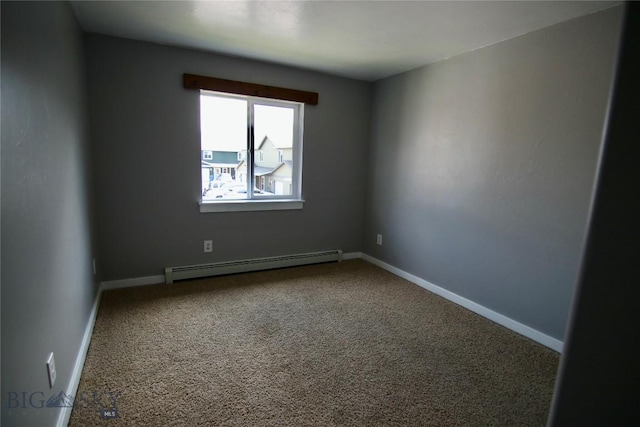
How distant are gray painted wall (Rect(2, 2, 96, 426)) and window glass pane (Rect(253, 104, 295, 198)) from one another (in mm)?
1717

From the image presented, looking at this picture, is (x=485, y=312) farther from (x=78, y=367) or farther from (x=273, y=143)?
(x=78, y=367)

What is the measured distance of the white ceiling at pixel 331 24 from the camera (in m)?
2.01

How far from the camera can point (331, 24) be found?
7.55ft

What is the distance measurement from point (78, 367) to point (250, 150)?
2344mm

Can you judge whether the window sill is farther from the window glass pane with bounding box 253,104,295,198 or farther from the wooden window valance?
the wooden window valance

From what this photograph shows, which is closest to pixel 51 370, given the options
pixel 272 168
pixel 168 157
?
pixel 168 157

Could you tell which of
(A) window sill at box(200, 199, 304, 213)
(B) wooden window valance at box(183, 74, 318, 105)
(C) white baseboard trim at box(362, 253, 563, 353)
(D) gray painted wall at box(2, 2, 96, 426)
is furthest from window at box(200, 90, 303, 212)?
(C) white baseboard trim at box(362, 253, 563, 353)

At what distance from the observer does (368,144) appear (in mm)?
3975

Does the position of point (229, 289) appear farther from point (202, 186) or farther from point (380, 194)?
point (380, 194)

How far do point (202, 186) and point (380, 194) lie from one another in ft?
6.66

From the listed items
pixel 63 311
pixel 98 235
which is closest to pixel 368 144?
pixel 98 235

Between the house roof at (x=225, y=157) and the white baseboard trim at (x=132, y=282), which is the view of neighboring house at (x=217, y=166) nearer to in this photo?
the house roof at (x=225, y=157)

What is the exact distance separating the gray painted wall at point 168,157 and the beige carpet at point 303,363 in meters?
0.47

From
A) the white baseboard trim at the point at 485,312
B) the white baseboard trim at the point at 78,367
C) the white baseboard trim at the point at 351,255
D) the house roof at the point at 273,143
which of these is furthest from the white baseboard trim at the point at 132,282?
the white baseboard trim at the point at 485,312
